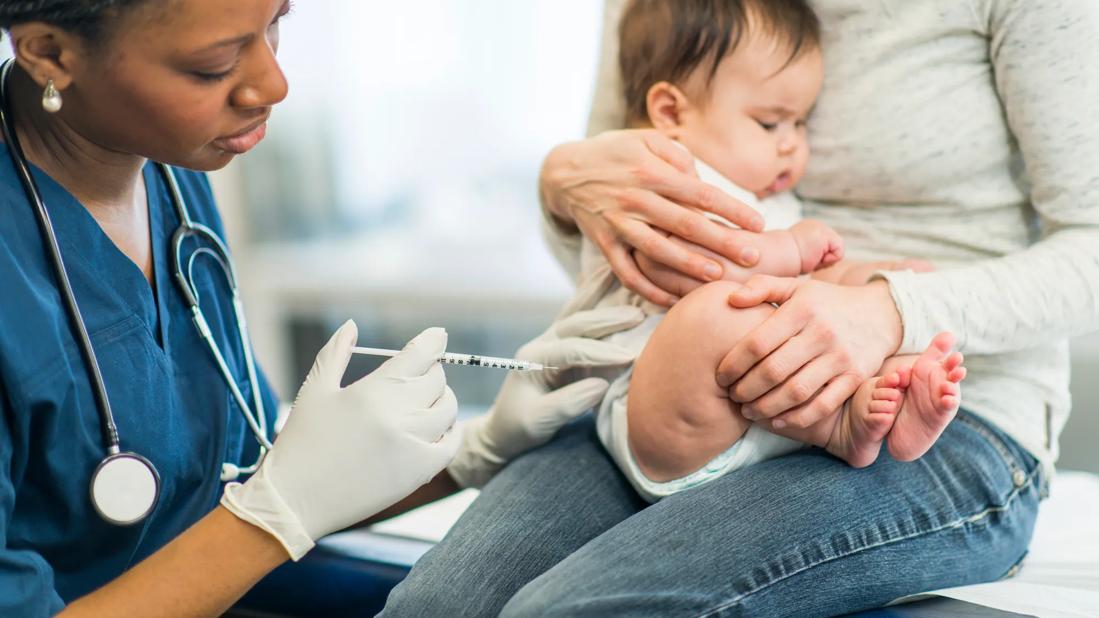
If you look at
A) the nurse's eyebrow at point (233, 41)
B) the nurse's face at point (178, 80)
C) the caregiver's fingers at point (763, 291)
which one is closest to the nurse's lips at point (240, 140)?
the nurse's face at point (178, 80)

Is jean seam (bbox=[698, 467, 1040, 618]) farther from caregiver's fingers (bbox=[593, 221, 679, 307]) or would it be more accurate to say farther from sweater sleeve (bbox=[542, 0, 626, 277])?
sweater sleeve (bbox=[542, 0, 626, 277])

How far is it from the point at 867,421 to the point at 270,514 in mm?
635

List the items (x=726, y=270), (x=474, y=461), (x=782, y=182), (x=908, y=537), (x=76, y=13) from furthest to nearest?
(x=474, y=461)
(x=782, y=182)
(x=726, y=270)
(x=908, y=537)
(x=76, y=13)

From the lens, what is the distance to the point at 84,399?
113 cm

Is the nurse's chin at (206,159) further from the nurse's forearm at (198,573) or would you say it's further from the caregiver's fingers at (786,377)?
the caregiver's fingers at (786,377)

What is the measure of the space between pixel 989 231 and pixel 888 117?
7.6 inches

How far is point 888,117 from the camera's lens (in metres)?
1.32

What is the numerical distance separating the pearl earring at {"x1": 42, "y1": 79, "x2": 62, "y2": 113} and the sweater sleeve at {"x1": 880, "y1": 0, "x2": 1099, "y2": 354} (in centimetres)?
91

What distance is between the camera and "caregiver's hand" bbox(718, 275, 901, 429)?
1.13m

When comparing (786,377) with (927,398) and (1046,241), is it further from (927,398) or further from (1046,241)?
(1046,241)

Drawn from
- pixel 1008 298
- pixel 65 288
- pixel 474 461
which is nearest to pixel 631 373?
pixel 474 461

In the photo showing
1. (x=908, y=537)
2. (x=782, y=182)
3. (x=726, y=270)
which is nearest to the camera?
(x=908, y=537)

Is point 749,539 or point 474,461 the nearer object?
point 749,539

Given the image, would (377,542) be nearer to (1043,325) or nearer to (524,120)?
(1043,325)
